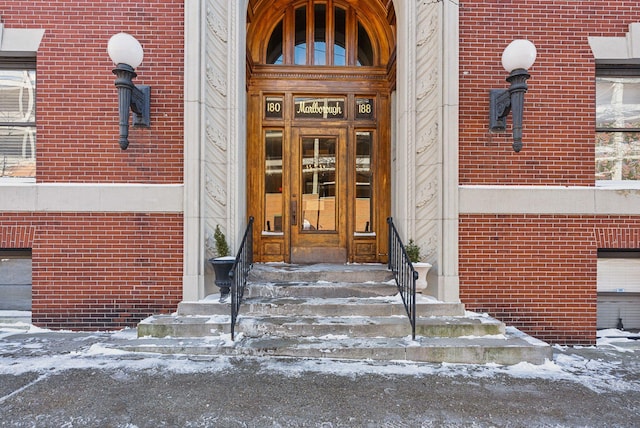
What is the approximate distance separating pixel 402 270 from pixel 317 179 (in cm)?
244

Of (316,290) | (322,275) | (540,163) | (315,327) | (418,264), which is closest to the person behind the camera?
(315,327)

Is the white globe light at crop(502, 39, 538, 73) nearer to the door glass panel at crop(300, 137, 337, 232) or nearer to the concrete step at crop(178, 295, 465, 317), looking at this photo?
the door glass panel at crop(300, 137, 337, 232)

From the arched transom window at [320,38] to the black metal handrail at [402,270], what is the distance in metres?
3.24

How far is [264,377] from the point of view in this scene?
11.7 feet

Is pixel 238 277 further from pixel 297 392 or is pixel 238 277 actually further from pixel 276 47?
pixel 276 47

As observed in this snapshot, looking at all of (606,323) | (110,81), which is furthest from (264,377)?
(606,323)

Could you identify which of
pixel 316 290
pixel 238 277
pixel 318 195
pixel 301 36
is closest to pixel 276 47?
pixel 301 36

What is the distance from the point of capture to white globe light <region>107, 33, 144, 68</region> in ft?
14.4

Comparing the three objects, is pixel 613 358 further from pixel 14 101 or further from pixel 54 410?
pixel 14 101

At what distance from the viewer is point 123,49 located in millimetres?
4395

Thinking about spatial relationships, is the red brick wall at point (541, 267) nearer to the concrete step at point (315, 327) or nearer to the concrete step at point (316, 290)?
the concrete step at point (315, 327)

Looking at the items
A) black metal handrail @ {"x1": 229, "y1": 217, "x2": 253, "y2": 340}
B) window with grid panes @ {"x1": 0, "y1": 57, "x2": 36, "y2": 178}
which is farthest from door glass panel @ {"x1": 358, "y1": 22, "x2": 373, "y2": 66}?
window with grid panes @ {"x1": 0, "y1": 57, "x2": 36, "y2": 178}

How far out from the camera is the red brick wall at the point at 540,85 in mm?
5223

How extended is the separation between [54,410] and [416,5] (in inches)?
248
